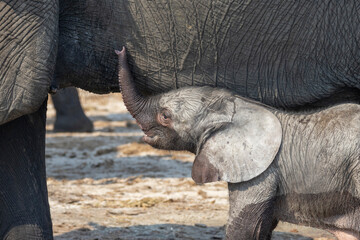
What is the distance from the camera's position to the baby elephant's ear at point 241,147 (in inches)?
179

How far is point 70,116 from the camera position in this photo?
33.7 feet

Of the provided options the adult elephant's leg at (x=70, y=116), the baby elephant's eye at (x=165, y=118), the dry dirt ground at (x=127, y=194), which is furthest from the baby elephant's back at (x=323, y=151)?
the adult elephant's leg at (x=70, y=116)

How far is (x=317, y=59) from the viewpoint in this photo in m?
4.55

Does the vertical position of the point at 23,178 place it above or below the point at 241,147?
below

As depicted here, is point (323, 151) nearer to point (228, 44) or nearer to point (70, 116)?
point (228, 44)

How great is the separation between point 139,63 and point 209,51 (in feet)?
1.26

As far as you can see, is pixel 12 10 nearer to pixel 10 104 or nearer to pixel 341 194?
pixel 10 104

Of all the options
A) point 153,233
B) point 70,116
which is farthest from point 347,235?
point 70,116

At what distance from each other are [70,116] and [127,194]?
10.6 ft

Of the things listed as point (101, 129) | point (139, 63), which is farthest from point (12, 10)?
point (101, 129)

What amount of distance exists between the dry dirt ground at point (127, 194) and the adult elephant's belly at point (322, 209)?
105cm

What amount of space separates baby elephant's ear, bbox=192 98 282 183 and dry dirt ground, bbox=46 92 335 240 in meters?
0.82

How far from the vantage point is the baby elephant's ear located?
4543 millimetres

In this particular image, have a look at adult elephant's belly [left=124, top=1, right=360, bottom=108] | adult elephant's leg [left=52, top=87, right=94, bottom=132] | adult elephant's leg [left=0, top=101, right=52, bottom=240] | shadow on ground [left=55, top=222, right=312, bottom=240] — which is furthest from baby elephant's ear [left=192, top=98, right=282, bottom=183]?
adult elephant's leg [left=52, top=87, right=94, bottom=132]
